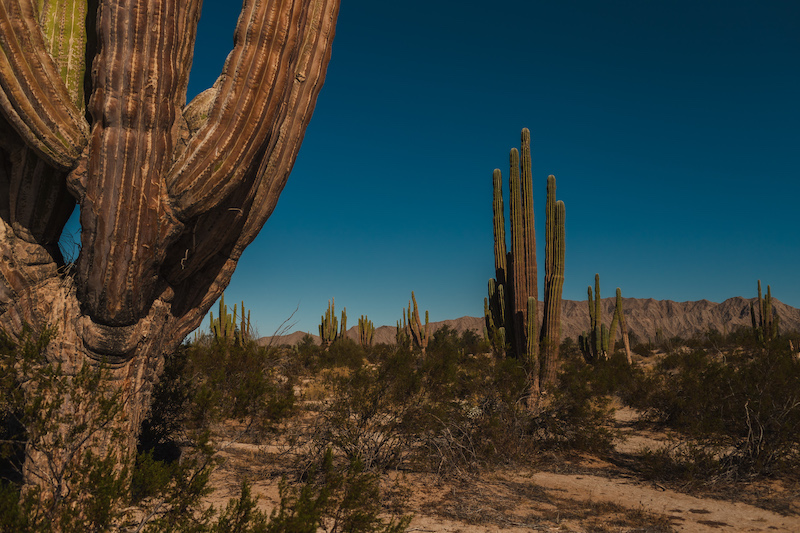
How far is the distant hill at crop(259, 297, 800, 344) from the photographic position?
259 ft

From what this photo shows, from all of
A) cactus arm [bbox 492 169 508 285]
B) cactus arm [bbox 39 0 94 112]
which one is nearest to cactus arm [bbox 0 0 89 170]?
cactus arm [bbox 39 0 94 112]

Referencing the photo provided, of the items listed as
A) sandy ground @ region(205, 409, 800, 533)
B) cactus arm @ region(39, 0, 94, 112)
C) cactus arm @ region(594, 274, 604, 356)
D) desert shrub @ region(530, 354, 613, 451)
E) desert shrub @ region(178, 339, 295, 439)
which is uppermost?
cactus arm @ region(39, 0, 94, 112)

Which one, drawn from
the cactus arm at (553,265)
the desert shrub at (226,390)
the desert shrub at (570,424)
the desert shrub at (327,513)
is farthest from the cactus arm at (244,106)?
the cactus arm at (553,265)

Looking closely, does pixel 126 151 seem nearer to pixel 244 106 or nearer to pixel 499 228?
pixel 244 106

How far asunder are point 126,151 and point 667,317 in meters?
95.9

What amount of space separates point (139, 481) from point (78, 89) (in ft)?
10.2

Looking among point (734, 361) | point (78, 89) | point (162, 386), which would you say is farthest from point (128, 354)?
point (734, 361)

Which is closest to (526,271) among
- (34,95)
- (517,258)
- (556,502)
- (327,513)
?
(517,258)

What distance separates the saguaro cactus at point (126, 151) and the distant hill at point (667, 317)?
2830 inches

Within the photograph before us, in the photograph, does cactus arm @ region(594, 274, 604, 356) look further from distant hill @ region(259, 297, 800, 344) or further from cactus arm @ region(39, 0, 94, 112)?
distant hill @ region(259, 297, 800, 344)

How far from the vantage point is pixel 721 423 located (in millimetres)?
7562

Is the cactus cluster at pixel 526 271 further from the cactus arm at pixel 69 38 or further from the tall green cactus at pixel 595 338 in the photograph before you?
the cactus arm at pixel 69 38

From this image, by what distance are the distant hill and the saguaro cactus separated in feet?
236

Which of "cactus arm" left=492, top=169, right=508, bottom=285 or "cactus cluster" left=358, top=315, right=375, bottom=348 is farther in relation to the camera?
"cactus cluster" left=358, top=315, right=375, bottom=348
